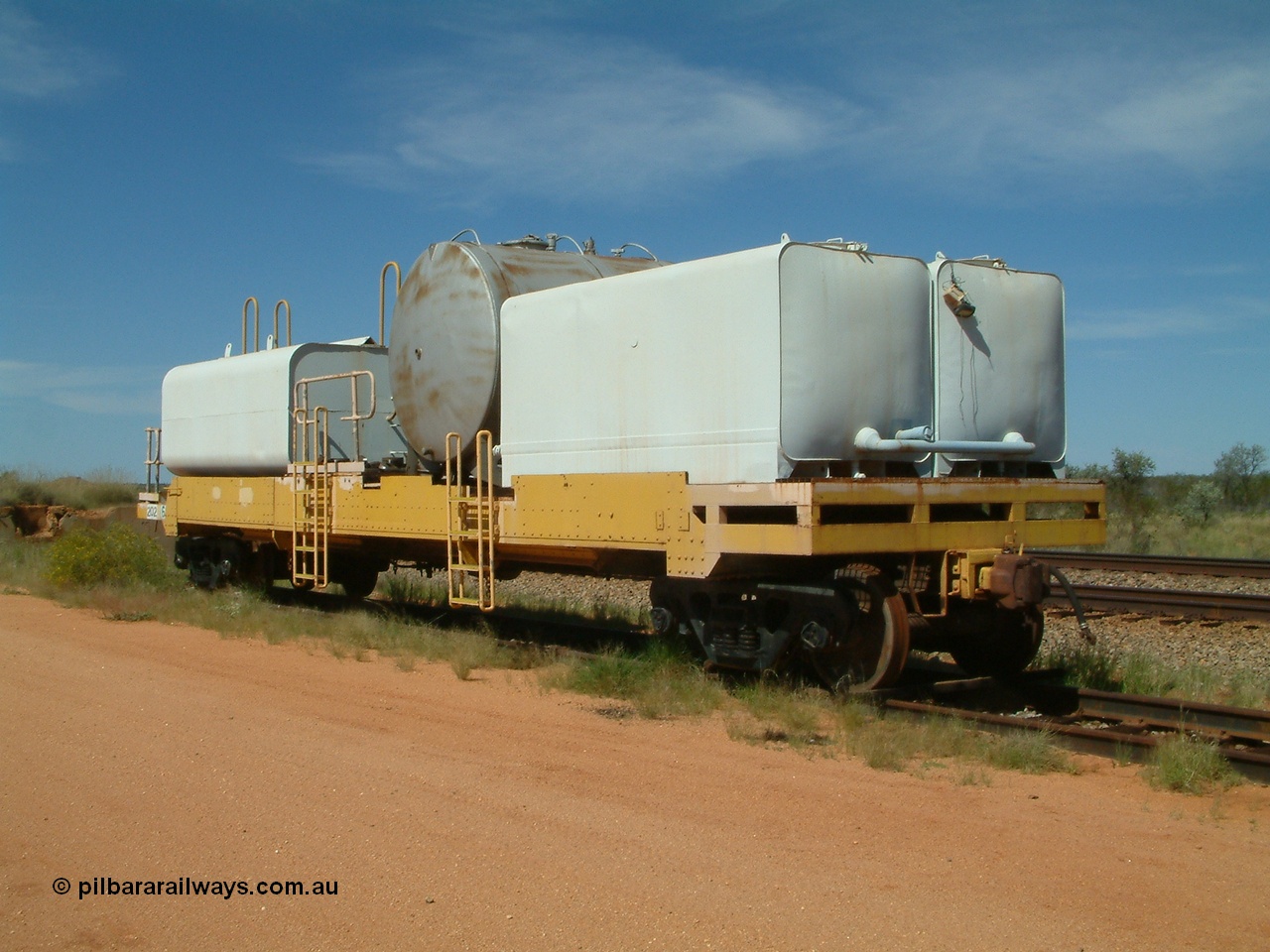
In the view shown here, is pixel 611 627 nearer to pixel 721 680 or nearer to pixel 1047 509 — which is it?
pixel 721 680

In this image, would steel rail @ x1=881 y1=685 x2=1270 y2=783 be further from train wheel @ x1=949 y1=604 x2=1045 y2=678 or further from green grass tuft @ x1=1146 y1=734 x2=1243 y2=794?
train wheel @ x1=949 y1=604 x2=1045 y2=678

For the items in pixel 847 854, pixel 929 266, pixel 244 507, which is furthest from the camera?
pixel 244 507

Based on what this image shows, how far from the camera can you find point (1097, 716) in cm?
830

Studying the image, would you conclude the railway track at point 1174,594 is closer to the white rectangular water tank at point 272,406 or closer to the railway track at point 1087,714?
the railway track at point 1087,714

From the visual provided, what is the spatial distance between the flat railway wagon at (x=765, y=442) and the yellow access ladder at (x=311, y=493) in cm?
169

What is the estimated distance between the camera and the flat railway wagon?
8172 mm

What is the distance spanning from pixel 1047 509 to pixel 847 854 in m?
19.5

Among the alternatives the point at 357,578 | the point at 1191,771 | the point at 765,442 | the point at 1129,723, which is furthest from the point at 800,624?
the point at 357,578

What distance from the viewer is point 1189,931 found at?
4.41 metres

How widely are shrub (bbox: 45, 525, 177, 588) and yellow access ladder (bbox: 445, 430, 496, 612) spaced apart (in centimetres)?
774

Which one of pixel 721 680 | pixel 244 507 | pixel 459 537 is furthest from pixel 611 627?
pixel 244 507

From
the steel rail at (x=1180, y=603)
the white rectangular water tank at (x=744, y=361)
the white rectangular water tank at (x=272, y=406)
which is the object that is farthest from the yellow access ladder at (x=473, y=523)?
the steel rail at (x=1180, y=603)

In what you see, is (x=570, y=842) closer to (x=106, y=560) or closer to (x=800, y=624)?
(x=800, y=624)

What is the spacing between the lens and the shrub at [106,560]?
1675cm
